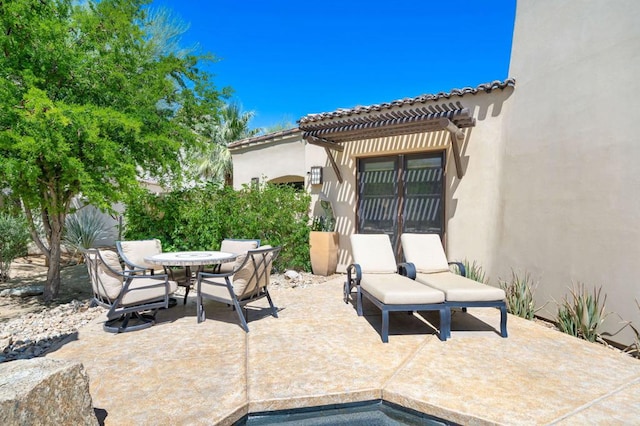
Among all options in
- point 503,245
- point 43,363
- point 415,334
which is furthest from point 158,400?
point 503,245

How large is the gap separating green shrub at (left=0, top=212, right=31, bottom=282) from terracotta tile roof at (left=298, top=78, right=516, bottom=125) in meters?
7.93

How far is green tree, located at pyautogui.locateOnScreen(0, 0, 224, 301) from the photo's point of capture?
208 inches

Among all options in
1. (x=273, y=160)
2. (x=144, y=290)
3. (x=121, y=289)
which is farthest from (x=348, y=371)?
(x=273, y=160)

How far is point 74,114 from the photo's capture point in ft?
17.6

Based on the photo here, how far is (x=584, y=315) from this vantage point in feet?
16.4

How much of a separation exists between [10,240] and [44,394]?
386 inches

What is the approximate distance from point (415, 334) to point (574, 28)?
5553 mm

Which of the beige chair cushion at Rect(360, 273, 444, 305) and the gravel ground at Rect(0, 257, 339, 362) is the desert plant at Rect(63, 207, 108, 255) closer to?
the gravel ground at Rect(0, 257, 339, 362)

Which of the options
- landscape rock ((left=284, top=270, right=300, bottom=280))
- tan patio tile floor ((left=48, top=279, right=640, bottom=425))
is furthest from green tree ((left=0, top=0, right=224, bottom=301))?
landscape rock ((left=284, top=270, right=300, bottom=280))

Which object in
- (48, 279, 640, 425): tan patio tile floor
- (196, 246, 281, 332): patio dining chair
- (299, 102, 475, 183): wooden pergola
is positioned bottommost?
(48, 279, 640, 425): tan patio tile floor

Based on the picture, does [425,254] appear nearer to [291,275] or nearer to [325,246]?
[325,246]

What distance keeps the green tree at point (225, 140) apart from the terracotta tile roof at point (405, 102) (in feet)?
33.2

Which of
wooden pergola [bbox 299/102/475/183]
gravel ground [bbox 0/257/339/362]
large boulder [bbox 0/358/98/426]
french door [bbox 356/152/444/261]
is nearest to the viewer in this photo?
large boulder [bbox 0/358/98/426]

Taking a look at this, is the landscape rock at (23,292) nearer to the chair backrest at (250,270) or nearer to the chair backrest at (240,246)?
the chair backrest at (240,246)
